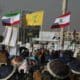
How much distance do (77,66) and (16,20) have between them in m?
15.5

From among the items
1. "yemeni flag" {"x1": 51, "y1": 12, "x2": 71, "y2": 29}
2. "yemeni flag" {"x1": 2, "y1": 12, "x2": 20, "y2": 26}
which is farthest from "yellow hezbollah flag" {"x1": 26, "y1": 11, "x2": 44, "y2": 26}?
"yemeni flag" {"x1": 51, "y1": 12, "x2": 71, "y2": 29}

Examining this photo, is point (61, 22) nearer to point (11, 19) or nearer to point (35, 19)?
point (11, 19)

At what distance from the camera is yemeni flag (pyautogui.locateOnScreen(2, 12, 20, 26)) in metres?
23.6

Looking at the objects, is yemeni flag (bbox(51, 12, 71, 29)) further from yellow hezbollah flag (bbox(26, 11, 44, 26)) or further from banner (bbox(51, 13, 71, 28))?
yellow hezbollah flag (bbox(26, 11, 44, 26))

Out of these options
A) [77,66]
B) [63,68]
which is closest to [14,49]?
[77,66]

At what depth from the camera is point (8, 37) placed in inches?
730

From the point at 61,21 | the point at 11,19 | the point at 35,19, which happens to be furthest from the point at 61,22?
the point at 35,19

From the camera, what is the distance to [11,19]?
79.0 feet

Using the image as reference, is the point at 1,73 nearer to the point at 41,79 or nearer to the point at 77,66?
the point at 41,79

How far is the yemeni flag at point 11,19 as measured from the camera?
77.4 ft

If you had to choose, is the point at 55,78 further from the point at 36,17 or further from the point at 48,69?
the point at 36,17

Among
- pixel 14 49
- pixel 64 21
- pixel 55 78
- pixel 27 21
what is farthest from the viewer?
pixel 64 21

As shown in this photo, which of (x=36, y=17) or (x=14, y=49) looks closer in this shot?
(x=14, y=49)

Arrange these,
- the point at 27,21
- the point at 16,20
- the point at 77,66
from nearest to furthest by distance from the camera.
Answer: the point at 77,66 → the point at 27,21 → the point at 16,20
